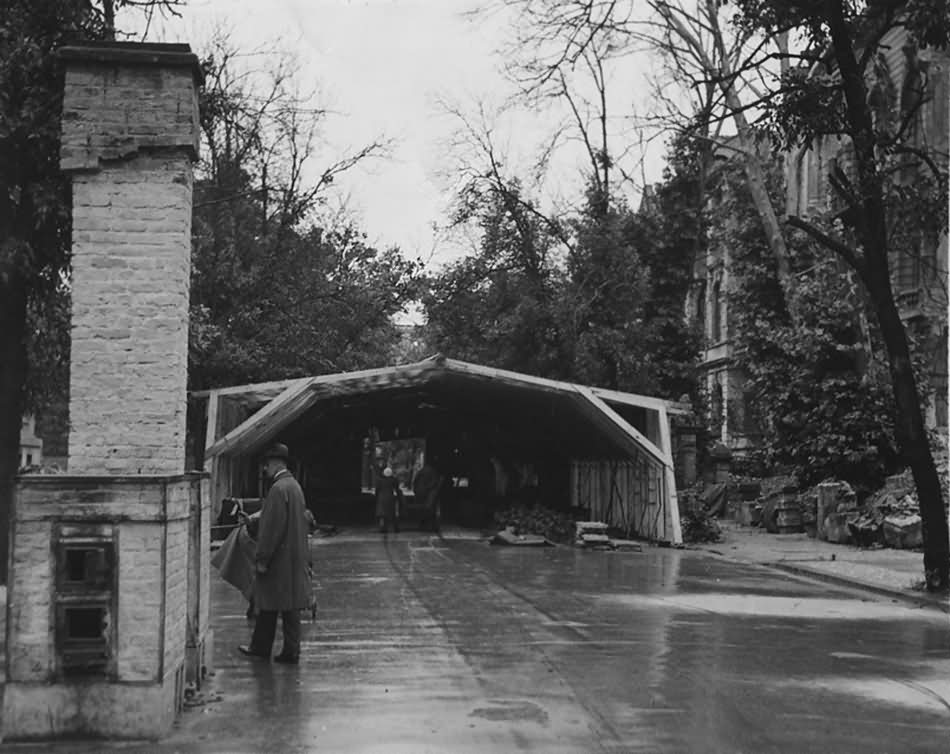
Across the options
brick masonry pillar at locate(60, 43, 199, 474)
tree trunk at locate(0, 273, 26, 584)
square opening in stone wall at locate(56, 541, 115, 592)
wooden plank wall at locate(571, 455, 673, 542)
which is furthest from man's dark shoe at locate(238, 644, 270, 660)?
wooden plank wall at locate(571, 455, 673, 542)

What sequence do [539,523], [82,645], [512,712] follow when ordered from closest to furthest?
[82,645], [512,712], [539,523]

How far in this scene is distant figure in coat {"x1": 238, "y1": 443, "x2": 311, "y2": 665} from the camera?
977cm

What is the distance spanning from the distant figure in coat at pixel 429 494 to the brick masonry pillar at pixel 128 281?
22518 mm

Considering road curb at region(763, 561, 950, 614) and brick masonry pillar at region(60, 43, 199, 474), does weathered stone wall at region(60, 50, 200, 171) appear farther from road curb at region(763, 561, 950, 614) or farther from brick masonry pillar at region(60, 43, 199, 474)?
road curb at region(763, 561, 950, 614)

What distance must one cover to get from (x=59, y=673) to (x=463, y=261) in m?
30.7

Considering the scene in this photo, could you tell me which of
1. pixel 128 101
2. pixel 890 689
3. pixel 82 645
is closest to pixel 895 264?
pixel 890 689

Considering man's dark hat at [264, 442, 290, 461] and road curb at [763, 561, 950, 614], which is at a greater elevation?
man's dark hat at [264, 442, 290, 461]

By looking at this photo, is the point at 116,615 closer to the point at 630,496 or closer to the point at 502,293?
the point at 630,496

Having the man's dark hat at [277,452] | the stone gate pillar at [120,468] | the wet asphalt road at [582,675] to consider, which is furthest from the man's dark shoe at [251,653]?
the man's dark hat at [277,452]

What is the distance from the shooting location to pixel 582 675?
9.41m

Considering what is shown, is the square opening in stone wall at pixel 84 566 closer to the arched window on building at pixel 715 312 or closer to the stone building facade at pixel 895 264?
the stone building facade at pixel 895 264

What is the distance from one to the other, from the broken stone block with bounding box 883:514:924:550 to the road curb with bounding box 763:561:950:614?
135 inches

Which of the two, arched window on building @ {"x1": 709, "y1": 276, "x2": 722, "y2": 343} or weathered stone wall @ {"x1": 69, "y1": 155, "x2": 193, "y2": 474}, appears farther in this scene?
arched window on building @ {"x1": 709, "y1": 276, "x2": 722, "y2": 343}

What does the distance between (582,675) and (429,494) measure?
21661mm
